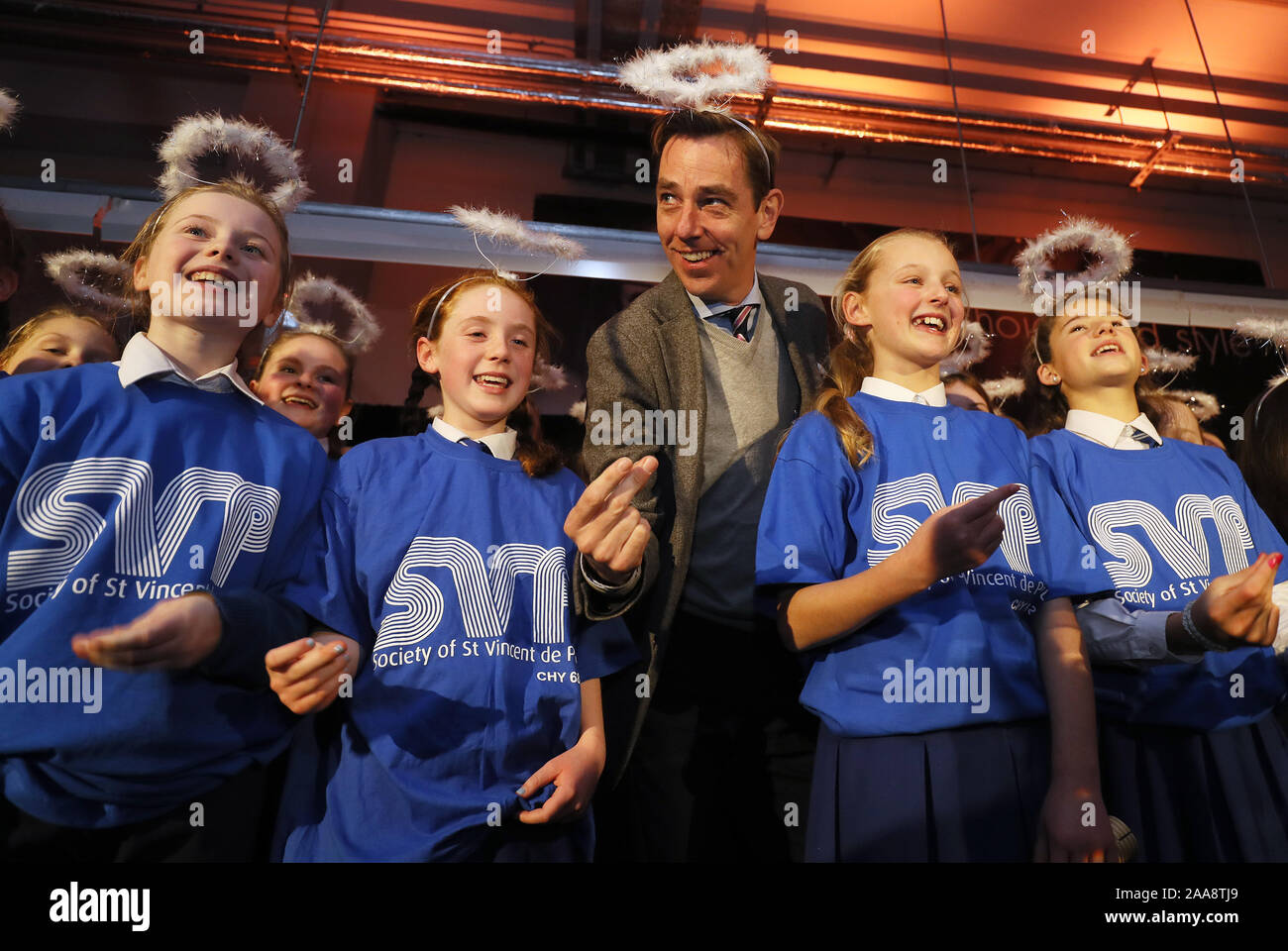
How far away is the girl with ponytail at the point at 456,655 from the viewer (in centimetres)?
135

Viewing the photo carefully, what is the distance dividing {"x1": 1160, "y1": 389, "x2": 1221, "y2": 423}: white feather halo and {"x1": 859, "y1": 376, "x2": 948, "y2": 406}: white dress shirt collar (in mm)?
884

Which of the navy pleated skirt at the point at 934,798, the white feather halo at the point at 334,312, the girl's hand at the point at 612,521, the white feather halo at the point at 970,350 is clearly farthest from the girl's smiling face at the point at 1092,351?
the white feather halo at the point at 334,312

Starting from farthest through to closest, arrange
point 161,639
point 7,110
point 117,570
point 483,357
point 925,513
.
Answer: point 7,110
point 483,357
point 925,513
point 117,570
point 161,639

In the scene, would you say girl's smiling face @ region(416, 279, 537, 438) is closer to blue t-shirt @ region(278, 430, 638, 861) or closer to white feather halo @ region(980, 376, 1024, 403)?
blue t-shirt @ region(278, 430, 638, 861)

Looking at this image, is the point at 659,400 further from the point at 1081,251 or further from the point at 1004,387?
the point at 1081,251

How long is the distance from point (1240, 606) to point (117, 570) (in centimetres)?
187

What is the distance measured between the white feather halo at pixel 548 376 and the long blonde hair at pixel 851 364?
603 millimetres

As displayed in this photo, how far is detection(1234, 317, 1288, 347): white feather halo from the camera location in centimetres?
219

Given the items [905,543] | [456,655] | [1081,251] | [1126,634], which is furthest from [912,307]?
[456,655]

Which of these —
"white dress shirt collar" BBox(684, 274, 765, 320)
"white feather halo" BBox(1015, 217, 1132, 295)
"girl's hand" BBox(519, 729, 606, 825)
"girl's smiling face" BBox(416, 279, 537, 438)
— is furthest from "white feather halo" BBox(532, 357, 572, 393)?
"white feather halo" BBox(1015, 217, 1132, 295)

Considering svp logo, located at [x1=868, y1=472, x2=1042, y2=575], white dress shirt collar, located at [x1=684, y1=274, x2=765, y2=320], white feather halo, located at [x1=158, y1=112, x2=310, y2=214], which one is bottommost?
svp logo, located at [x1=868, y1=472, x2=1042, y2=575]

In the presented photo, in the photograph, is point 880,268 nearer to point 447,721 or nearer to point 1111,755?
point 1111,755

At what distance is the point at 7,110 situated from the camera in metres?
2.04
